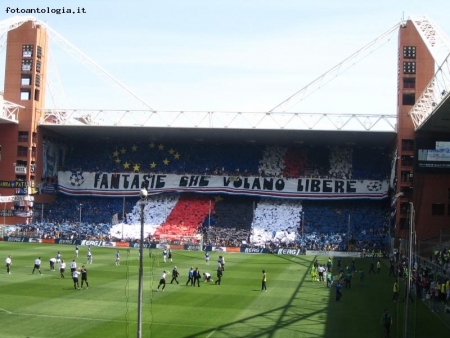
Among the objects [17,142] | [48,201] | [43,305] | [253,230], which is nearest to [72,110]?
[17,142]

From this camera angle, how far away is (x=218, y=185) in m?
89.4

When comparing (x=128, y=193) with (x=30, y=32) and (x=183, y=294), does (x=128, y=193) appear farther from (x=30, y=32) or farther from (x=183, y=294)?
(x=183, y=294)

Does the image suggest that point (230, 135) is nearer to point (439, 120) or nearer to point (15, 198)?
point (15, 198)

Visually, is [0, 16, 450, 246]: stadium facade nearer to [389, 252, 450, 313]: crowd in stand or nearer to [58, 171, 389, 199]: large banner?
[58, 171, 389, 199]: large banner

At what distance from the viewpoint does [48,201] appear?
299 ft

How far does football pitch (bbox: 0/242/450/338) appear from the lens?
91.6ft

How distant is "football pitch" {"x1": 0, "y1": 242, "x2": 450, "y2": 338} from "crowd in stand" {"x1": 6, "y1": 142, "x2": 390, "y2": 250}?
30.2 m

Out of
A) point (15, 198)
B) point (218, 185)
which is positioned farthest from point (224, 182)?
point (15, 198)

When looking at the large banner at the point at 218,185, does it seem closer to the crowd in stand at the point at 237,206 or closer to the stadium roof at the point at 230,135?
the crowd in stand at the point at 237,206

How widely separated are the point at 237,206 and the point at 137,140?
1881 centimetres

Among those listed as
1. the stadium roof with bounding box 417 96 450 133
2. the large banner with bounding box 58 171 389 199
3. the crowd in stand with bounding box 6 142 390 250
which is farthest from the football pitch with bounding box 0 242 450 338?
the large banner with bounding box 58 171 389 199

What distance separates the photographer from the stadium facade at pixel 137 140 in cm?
7494

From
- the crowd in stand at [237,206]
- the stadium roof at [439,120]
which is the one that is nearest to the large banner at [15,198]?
the crowd in stand at [237,206]

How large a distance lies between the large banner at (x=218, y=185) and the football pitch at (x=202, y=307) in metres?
36.9
